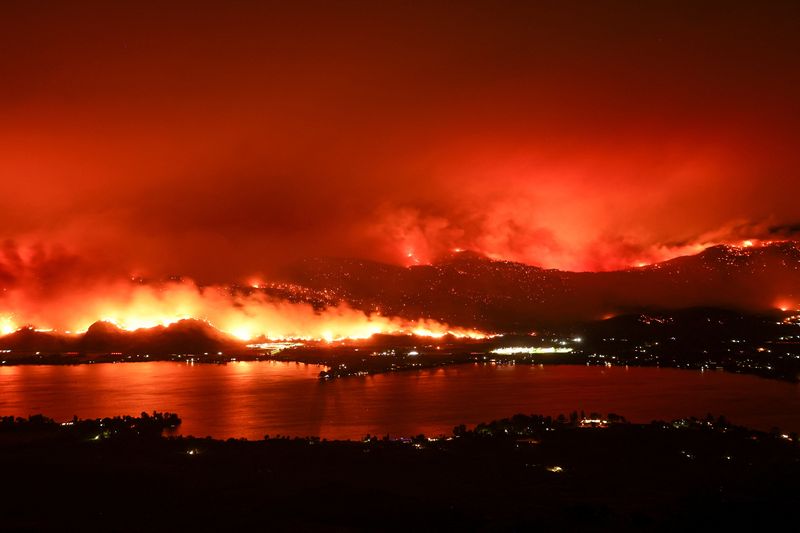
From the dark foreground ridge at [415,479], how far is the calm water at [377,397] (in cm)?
584

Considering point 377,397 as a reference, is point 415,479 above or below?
below

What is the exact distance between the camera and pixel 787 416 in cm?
3853

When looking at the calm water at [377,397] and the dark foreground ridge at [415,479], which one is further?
the calm water at [377,397]

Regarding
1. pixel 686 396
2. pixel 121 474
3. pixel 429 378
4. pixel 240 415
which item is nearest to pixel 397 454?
pixel 121 474

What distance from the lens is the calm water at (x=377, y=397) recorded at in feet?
122

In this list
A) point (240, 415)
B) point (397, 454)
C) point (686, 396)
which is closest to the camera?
point (397, 454)

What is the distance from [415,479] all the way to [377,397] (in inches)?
1009

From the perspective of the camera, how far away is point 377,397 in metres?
47.8

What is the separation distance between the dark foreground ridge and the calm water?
19.2 ft

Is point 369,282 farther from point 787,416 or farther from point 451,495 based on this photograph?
point 451,495

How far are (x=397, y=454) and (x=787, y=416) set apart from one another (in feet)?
83.5

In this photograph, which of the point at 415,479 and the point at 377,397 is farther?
the point at 377,397

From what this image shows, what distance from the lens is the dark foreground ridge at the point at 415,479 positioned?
57.2ft

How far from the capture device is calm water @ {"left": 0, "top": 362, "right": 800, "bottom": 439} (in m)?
37.2
